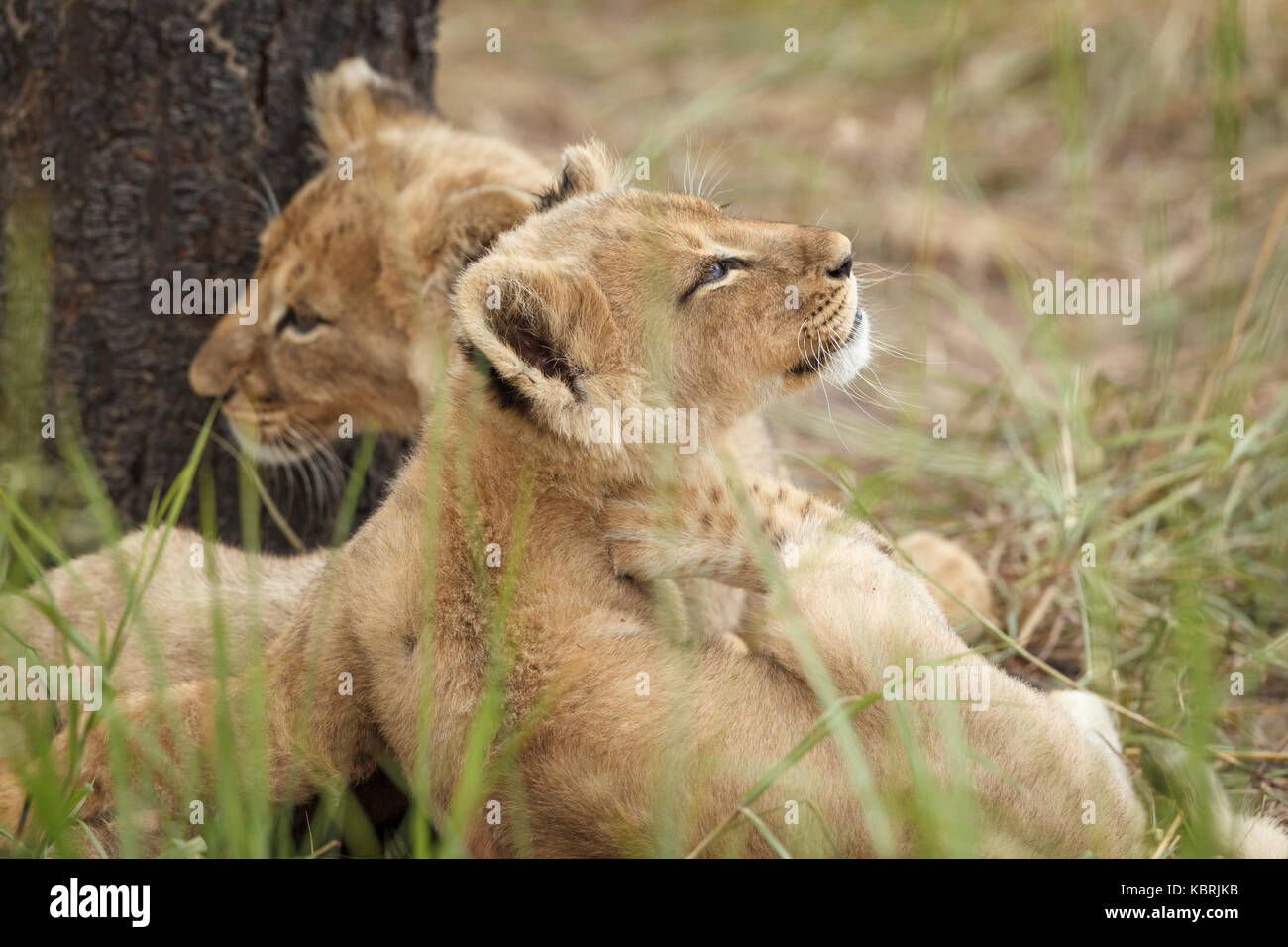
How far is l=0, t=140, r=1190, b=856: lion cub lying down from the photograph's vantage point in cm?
261

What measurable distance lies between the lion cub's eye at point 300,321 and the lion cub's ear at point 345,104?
51 centimetres

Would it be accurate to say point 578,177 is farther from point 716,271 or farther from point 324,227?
point 324,227

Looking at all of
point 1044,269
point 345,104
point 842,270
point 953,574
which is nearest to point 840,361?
point 842,270

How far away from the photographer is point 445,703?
273 cm

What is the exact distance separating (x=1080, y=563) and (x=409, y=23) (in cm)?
280

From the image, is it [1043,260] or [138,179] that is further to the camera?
[1043,260]

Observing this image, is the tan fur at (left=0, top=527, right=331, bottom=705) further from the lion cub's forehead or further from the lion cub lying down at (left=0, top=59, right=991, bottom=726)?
the lion cub's forehead

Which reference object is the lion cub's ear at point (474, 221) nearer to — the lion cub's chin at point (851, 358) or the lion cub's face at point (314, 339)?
the lion cub's face at point (314, 339)

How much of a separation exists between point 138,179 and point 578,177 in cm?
139

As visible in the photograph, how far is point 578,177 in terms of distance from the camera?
3.59 meters

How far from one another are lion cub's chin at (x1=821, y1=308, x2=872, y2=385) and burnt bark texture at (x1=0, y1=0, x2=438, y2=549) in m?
1.97
